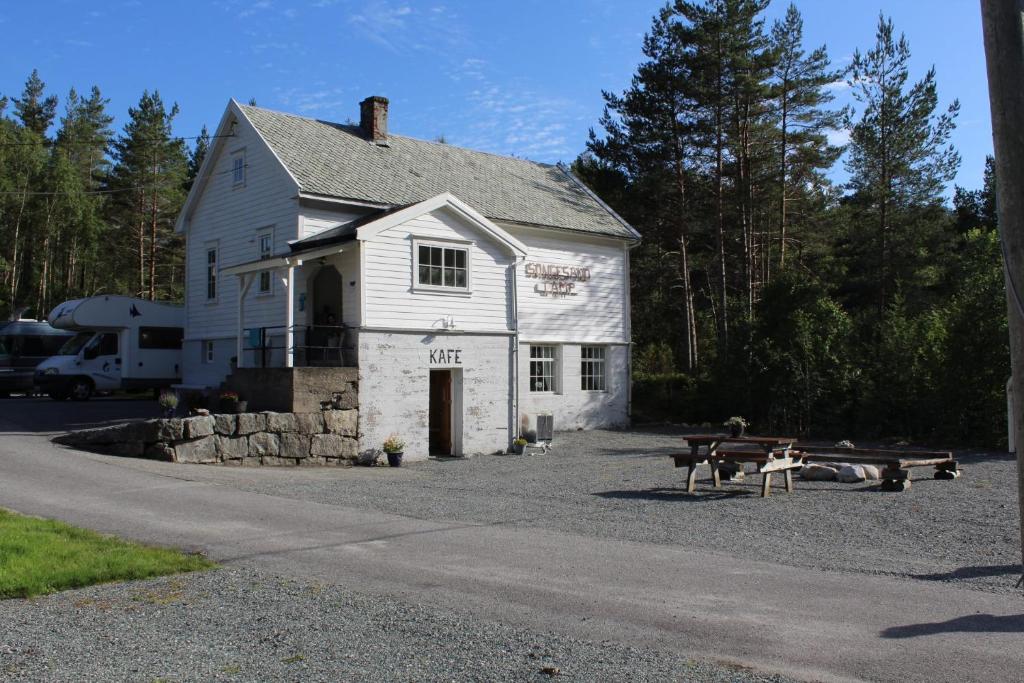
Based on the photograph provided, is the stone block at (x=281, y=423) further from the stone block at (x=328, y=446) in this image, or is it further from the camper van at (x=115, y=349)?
the camper van at (x=115, y=349)

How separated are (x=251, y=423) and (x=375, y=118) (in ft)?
40.0

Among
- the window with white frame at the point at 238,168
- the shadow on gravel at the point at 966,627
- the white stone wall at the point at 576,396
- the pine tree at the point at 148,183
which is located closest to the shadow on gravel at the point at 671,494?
the shadow on gravel at the point at 966,627

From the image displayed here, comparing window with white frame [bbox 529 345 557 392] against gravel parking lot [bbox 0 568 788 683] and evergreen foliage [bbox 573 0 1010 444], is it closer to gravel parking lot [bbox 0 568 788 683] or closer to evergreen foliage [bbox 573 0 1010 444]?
evergreen foliage [bbox 573 0 1010 444]

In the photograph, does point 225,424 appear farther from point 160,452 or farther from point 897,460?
point 897,460

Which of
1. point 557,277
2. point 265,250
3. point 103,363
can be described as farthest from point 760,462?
point 103,363

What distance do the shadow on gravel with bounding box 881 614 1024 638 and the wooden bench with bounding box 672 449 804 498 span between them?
6.66 m

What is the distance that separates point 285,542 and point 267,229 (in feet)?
48.6

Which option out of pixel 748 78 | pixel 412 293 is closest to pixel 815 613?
pixel 412 293

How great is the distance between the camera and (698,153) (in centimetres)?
3669

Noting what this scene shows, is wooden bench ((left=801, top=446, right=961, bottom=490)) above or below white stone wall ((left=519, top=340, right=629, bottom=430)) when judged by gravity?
below

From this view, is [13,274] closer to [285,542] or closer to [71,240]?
[71,240]

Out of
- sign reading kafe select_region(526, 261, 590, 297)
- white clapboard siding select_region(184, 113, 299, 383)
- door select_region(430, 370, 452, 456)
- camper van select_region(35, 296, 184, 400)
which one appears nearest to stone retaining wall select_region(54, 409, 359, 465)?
door select_region(430, 370, 452, 456)

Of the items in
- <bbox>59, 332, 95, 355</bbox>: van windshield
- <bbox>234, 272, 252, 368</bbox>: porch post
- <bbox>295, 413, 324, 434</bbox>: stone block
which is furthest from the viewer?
<bbox>59, 332, 95, 355</bbox>: van windshield

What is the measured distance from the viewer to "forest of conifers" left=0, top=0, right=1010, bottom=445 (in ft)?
80.5
